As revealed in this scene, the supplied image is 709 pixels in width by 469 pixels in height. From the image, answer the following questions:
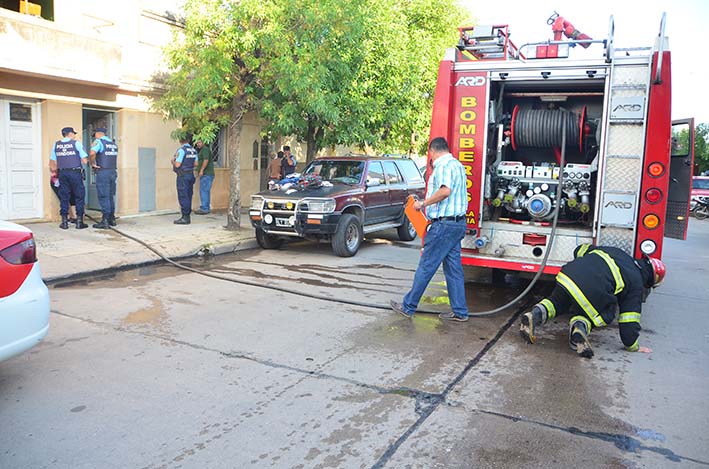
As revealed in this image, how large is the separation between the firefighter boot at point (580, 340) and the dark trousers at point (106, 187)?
8.75 m

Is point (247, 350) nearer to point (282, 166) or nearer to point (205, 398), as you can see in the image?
point (205, 398)

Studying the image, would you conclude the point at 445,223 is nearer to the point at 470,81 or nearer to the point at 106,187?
the point at 470,81

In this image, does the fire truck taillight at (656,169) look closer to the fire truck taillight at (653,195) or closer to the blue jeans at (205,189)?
the fire truck taillight at (653,195)

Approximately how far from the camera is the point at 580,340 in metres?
5.30

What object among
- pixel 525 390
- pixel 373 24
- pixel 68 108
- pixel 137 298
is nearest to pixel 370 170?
pixel 373 24

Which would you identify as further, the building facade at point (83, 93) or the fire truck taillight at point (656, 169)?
the building facade at point (83, 93)

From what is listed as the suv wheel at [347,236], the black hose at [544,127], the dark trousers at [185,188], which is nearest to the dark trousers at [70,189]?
the dark trousers at [185,188]

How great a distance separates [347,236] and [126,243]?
3719 millimetres

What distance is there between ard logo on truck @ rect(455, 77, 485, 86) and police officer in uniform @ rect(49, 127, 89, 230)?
22.9 ft

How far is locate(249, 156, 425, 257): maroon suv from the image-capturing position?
32.8ft

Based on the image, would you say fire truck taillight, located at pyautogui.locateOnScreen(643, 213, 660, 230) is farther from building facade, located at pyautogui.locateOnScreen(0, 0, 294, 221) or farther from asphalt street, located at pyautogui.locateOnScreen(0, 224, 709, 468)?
building facade, located at pyautogui.locateOnScreen(0, 0, 294, 221)

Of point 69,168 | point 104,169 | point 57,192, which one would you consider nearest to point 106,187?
point 104,169

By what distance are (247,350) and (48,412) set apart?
5.63 feet

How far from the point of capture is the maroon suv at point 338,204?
394 inches
